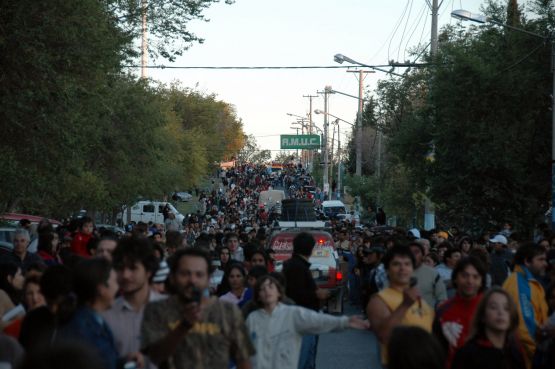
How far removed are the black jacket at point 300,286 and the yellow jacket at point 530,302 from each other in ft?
6.70

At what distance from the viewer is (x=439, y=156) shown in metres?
34.5

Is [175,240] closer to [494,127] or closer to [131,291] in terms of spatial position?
[131,291]

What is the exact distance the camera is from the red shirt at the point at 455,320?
28.7ft

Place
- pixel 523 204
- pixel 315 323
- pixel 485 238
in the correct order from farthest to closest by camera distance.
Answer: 1. pixel 523 204
2. pixel 485 238
3. pixel 315 323

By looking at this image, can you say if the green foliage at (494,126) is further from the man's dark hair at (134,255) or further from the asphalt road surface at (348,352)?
the man's dark hair at (134,255)

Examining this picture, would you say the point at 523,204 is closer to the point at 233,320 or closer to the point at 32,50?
the point at 32,50

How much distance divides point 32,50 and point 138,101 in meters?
20.6

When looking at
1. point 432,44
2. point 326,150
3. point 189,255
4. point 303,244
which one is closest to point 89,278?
point 189,255

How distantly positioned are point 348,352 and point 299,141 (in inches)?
3604

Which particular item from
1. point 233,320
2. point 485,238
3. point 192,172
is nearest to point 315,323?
point 233,320

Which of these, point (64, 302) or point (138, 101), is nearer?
point (64, 302)

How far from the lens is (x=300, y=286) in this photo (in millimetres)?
11938

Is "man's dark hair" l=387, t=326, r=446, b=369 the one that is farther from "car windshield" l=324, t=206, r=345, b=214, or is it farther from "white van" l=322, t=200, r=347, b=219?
"car windshield" l=324, t=206, r=345, b=214

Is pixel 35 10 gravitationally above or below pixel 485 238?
above
